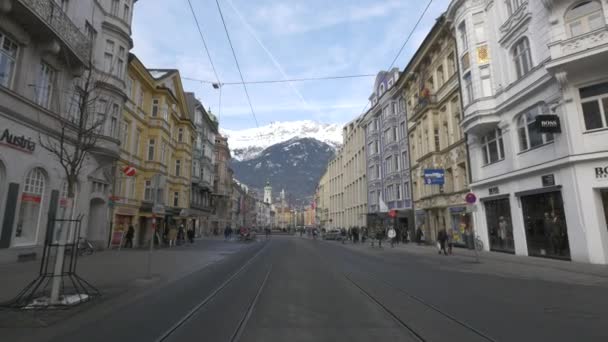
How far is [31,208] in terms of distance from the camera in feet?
51.6

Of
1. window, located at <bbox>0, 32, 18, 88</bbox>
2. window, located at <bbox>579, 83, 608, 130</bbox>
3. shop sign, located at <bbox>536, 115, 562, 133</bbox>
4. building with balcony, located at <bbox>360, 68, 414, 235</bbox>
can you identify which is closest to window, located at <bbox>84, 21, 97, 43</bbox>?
window, located at <bbox>0, 32, 18, 88</bbox>

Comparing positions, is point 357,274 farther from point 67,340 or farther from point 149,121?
point 149,121

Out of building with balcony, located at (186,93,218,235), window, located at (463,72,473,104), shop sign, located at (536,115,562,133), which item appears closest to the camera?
shop sign, located at (536,115,562,133)

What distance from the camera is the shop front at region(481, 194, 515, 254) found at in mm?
21000

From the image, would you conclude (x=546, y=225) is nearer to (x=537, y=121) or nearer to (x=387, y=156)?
(x=537, y=121)

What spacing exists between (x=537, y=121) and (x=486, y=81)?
7316 millimetres

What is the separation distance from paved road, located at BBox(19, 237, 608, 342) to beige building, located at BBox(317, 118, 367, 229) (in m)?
44.7

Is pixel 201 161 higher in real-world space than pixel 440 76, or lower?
lower

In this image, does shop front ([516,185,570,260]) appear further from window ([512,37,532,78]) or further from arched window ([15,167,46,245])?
arched window ([15,167,46,245])

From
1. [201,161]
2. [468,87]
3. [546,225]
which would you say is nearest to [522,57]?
[468,87]

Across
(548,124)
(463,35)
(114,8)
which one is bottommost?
(548,124)

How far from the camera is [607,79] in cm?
1536

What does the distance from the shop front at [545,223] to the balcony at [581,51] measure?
18.9 feet

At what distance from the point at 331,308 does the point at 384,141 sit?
133 ft
